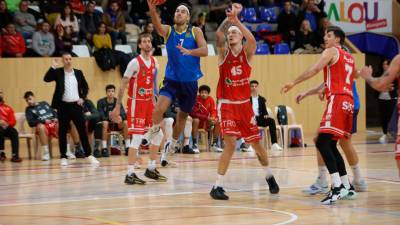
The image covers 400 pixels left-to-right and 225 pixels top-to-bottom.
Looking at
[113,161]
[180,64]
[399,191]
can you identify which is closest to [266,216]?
[399,191]

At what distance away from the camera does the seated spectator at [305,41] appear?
72.1ft

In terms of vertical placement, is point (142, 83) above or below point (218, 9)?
below

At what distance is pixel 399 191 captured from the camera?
31.9 feet

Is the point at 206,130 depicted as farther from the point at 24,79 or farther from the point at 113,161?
the point at 24,79

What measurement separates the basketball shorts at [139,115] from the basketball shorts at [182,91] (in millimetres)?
816

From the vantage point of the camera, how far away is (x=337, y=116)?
8820mm

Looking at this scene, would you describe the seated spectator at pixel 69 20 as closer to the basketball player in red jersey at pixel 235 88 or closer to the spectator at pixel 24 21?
the spectator at pixel 24 21

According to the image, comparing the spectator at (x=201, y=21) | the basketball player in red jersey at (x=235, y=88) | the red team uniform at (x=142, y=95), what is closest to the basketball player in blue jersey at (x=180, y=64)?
the red team uniform at (x=142, y=95)

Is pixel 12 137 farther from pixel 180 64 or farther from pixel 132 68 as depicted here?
pixel 180 64

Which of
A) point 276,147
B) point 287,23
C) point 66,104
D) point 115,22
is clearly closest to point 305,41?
point 287,23

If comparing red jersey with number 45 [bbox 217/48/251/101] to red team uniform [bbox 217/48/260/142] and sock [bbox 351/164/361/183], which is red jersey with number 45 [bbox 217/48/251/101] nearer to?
red team uniform [bbox 217/48/260/142]

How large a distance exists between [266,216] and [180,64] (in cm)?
358

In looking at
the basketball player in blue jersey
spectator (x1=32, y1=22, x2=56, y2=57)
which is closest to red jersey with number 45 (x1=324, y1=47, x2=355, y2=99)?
the basketball player in blue jersey

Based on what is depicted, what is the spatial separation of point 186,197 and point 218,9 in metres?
13.2
